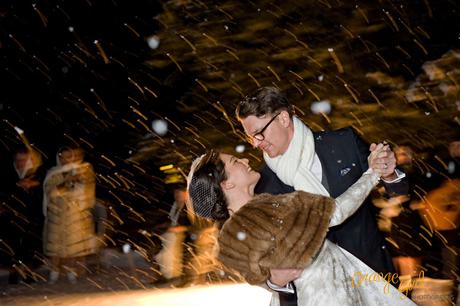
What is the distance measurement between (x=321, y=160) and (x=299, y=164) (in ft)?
0.59

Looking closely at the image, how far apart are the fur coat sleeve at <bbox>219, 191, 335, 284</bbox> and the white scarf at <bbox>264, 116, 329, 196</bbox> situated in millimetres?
618

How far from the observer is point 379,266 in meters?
3.75

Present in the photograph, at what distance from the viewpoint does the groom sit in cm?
371

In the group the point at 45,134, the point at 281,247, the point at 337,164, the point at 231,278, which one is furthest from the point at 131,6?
the point at 281,247

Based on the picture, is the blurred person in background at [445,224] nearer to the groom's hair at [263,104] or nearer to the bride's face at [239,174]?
the groom's hair at [263,104]

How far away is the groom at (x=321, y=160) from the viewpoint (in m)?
3.71

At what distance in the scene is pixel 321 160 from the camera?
150 inches

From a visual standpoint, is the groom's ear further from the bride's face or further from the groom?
the groom

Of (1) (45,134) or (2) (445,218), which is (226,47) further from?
(1) (45,134)

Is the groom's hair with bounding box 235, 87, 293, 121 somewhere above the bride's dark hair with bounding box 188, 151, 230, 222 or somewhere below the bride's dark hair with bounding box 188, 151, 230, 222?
above

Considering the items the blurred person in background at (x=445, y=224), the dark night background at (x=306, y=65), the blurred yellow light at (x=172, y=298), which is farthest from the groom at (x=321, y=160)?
the blurred yellow light at (x=172, y=298)

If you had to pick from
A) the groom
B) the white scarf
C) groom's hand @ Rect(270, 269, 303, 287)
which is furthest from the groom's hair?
groom's hand @ Rect(270, 269, 303, 287)

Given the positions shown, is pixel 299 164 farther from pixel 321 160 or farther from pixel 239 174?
pixel 239 174

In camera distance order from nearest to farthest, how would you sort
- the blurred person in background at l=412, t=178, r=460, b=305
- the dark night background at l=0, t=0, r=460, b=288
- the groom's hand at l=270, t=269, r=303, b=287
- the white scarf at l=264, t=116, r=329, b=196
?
the groom's hand at l=270, t=269, r=303, b=287 < the white scarf at l=264, t=116, r=329, b=196 < the blurred person in background at l=412, t=178, r=460, b=305 < the dark night background at l=0, t=0, r=460, b=288
